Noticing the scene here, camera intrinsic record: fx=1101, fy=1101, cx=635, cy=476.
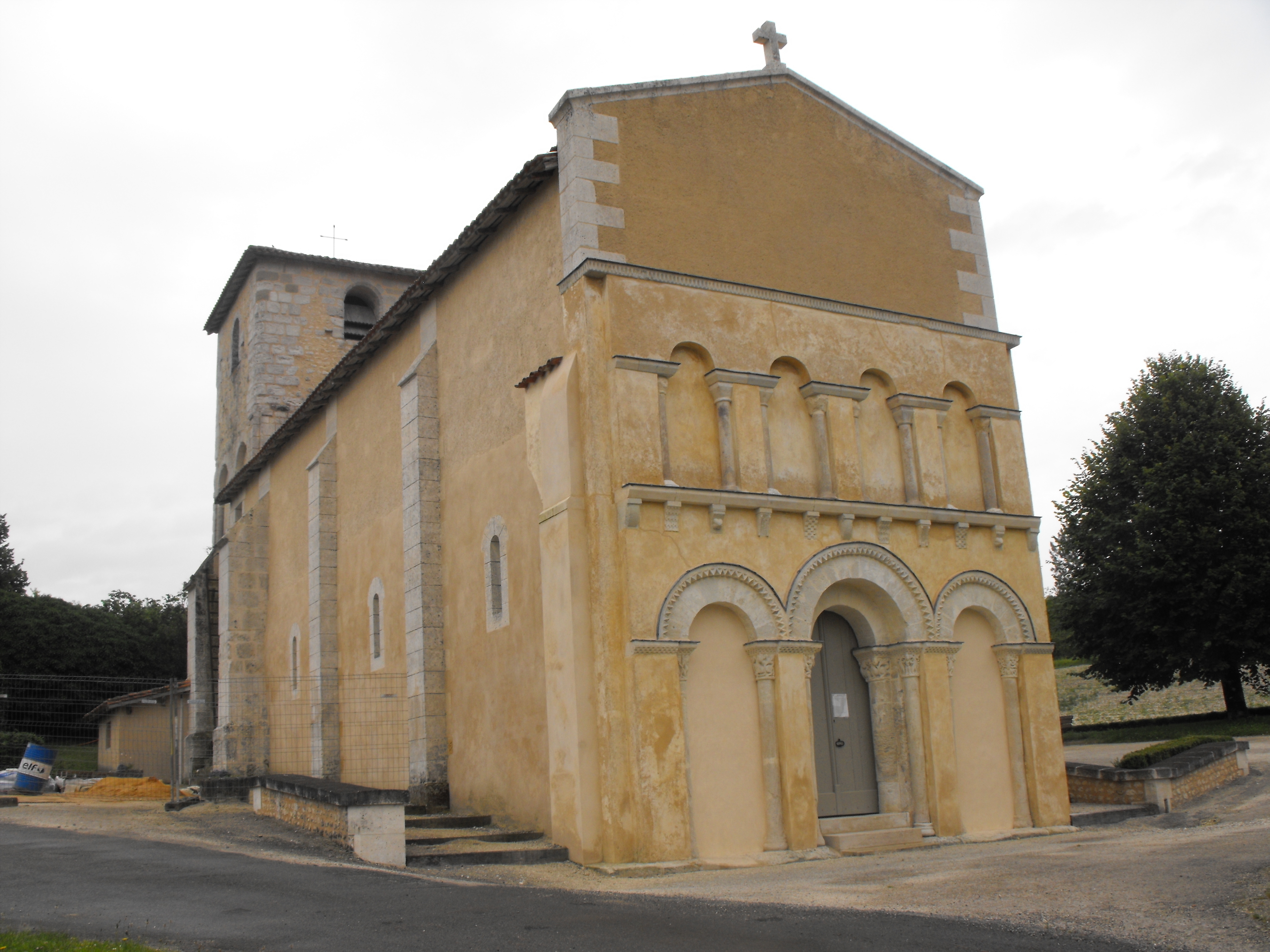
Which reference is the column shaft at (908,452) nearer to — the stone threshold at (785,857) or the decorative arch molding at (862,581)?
the decorative arch molding at (862,581)

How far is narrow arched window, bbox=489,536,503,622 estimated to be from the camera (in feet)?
45.5

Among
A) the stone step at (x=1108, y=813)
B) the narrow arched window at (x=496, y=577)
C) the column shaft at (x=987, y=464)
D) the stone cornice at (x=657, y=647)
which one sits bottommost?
the stone step at (x=1108, y=813)

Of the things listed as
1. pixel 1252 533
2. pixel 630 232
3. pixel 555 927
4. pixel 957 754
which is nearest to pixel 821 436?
pixel 630 232

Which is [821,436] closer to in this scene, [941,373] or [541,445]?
[941,373]

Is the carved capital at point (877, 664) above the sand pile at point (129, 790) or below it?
above

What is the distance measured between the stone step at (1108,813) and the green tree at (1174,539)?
40.2ft

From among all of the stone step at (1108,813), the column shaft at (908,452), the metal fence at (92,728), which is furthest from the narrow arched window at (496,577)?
the stone step at (1108,813)

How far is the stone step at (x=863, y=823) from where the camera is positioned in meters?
12.4

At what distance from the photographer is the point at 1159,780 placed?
14.8m

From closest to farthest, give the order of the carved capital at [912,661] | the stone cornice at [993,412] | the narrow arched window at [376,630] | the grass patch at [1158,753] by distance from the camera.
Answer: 1. the carved capital at [912,661]
2. the stone cornice at [993,412]
3. the grass patch at [1158,753]
4. the narrow arched window at [376,630]

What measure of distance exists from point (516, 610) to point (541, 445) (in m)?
2.24

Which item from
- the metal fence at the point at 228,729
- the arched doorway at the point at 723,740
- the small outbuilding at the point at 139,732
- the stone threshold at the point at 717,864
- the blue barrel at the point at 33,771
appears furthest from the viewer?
the small outbuilding at the point at 139,732

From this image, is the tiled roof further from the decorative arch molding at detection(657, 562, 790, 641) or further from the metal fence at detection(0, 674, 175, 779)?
the metal fence at detection(0, 674, 175, 779)

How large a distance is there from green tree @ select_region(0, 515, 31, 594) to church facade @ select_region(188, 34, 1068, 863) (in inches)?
1713
